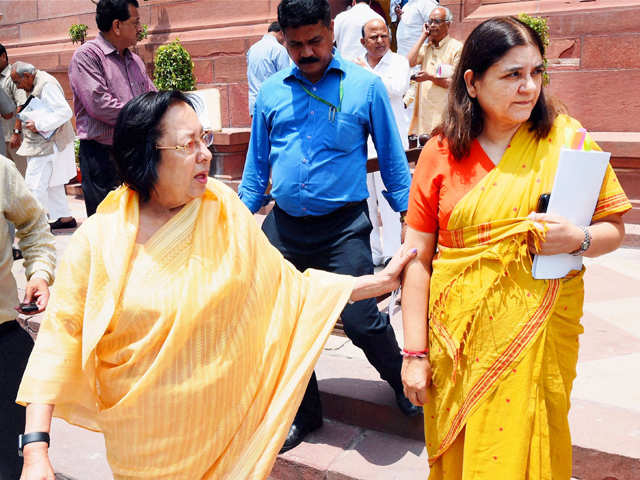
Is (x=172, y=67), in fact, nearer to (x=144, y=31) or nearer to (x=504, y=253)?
(x=144, y=31)

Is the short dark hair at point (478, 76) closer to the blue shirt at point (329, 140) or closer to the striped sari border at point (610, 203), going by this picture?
the striped sari border at point (610, 203)

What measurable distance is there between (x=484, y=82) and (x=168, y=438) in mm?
1463

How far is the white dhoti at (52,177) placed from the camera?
7578 millimetres

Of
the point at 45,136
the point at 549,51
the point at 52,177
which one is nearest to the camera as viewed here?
the point at 45,136

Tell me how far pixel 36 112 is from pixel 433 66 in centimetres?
448

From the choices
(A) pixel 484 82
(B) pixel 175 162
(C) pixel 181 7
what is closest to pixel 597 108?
(A) pixel 484 82

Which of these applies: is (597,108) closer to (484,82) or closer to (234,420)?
(484,82)

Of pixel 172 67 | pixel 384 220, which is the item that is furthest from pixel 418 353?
pixel 172 67

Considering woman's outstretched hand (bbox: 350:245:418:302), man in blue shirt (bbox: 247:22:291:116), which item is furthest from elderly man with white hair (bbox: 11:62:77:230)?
woman's outstretched hand (bbox: 350:245:418:302)

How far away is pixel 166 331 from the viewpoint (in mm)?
1943

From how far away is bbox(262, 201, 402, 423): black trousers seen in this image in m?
3.00

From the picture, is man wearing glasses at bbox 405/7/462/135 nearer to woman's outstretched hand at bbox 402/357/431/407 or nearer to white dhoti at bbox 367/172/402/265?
white dhoti at bbox 367/172/402/265

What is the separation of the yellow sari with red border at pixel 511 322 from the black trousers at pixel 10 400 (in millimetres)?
1669

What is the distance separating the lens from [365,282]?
2373 mm
